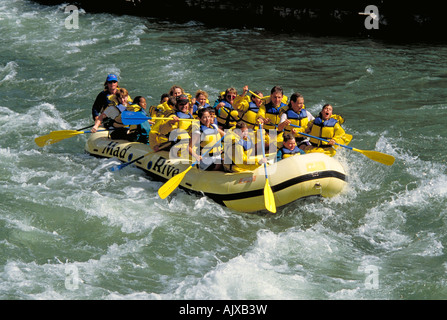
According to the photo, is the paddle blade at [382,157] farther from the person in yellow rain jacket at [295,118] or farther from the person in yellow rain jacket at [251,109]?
the person in yellow rain jacket at [251,109]

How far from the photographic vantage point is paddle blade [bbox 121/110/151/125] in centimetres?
818

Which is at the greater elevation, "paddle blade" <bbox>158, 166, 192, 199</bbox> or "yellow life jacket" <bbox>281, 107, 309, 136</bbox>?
"yellow life jacket" <bbox>281, 107, 309, 136</bbox>

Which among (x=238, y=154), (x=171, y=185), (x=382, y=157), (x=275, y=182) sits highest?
(x=238, y=154)

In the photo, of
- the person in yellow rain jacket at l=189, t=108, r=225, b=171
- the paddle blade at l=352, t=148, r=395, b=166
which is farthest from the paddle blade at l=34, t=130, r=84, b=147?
the paddle blade at l=352, t=148, r=395, b=166

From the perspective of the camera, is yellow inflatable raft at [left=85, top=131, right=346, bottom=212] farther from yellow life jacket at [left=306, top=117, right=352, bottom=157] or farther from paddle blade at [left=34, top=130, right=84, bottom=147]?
paddle blade at [left=34, top=130, right=84, bottom=147]

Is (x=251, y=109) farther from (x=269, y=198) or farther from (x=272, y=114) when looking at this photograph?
(x=269, y=198)

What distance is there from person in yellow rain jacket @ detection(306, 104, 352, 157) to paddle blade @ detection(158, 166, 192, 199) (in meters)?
1.81

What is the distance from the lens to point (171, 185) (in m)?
7.13

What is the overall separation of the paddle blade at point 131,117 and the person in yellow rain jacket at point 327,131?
2.44 metres

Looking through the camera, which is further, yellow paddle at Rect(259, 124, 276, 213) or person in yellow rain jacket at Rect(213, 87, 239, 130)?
person in yellow rain jacket at Rect(213, 87, 239, 130)

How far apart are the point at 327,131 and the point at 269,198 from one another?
162 cm

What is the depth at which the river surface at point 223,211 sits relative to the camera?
5.77 metres

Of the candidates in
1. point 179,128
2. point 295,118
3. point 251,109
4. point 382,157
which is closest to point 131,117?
point 179,128

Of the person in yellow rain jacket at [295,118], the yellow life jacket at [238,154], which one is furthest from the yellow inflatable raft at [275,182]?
the person in yellow rain jacket at [295,118]
